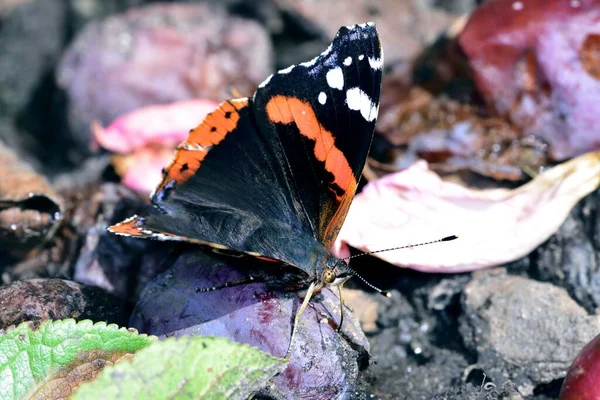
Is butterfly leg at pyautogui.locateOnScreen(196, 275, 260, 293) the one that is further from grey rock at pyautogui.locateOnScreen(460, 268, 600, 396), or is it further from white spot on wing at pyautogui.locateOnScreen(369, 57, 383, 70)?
grey rock at pyautogui.locateOnScreen(460, 268, 600, 396)

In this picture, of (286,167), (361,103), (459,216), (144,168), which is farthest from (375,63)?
(144,168)

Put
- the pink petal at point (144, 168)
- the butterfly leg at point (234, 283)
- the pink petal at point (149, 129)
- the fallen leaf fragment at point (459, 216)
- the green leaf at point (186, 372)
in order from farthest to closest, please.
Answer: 1. the pink petal at point (149, 129)
2. the pink petal at point (144, 168)
3. the fallen leaf fragment at point (459, 216)
4. the butterfly leg at point (234, 283)
5. the green leaf at point (186, 372)

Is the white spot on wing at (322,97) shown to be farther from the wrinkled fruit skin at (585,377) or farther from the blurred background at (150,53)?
the blurred background at (150,53)

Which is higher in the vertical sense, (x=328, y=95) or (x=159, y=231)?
(x=328, y=95)

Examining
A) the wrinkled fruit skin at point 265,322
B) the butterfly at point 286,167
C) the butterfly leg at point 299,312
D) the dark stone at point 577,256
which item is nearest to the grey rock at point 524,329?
the dark stone at point 577,256

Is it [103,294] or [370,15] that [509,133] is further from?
[103,294]

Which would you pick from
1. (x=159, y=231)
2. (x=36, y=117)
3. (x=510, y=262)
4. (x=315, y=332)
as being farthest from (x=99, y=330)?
(x=36, y=117)
